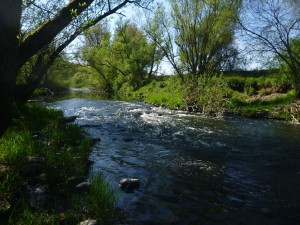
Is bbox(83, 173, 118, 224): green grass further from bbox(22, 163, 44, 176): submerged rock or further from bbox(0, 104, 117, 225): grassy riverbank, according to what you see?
bbox(22, 163, 44, 176): submerged rock

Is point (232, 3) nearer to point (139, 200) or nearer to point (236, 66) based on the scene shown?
point (236, 66)

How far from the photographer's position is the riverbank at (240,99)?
24.0 m

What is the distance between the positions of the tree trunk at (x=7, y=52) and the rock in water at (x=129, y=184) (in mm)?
3221

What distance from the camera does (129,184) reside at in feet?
25.7

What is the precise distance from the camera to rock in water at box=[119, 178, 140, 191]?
7774 mm

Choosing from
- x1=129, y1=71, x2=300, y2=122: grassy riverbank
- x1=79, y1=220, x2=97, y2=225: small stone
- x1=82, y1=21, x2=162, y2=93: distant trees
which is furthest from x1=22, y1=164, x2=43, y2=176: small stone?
x1=82, y1=21, x2=162, y2=93: distant trees

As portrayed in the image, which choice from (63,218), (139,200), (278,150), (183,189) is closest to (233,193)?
(183,189)

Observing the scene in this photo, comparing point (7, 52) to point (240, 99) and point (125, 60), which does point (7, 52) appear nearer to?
point (240, 99)

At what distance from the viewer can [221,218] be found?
6.33m

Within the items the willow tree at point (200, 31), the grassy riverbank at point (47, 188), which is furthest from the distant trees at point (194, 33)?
the grassy riverbank at point (47, 188)

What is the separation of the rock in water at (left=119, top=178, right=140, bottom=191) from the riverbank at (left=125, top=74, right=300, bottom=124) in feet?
55.5

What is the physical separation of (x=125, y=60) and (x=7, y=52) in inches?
2070

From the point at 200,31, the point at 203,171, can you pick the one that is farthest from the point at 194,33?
the point at 203,171

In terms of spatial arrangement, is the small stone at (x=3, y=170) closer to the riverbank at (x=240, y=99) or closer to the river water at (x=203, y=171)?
the river water at (x=203, y=171)
